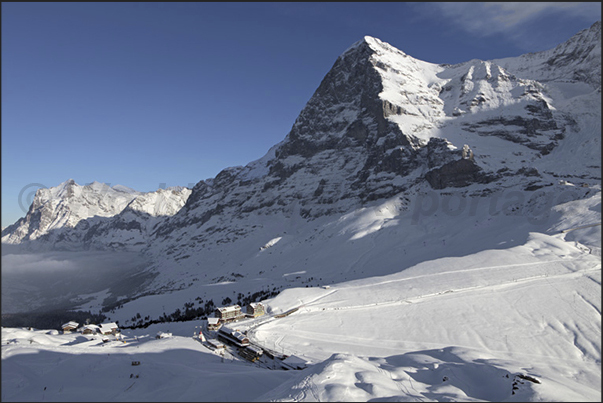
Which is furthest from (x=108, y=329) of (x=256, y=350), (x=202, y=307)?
(x=202, y=307)

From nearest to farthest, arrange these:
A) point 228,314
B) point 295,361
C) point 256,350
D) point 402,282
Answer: point 295,361, point 256,350, point 228,314, point 402,282

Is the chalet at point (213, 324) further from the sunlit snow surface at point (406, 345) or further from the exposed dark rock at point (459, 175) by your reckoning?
the exposed dark rock at point (459, 175)

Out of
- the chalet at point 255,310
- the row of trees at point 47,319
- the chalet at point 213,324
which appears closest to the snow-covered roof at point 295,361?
the chalet at point 213,324

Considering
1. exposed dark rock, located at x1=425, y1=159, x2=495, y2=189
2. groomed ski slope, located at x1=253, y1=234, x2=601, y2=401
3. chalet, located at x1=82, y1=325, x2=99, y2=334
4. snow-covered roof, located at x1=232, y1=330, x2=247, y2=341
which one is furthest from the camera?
exposed dark rock, located at x1=425, y1=159, x2=495, y2=189

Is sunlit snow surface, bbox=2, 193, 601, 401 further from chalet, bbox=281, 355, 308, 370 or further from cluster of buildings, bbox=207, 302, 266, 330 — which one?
cluster of buildings, bbox=207, 302, 266, 330

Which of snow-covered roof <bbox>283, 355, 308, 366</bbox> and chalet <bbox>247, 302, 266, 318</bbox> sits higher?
chalet <bbox>247, 302, 266, 318</bbox>

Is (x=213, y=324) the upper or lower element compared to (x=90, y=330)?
lower

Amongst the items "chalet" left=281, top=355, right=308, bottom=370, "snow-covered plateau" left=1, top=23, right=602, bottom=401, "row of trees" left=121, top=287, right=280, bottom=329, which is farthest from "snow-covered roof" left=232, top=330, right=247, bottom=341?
"row of trees" left=121, top=287, right=280, bottom=329

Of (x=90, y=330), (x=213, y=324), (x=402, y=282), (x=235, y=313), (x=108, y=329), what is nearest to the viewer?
(x=213, y=324)

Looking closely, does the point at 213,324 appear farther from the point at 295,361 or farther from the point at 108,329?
the point at 295,361
